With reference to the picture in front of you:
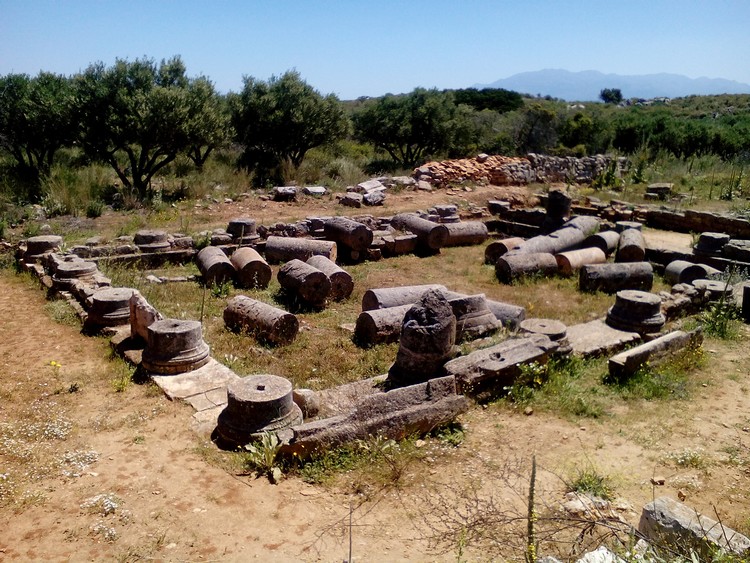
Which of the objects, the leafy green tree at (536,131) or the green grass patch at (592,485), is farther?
the leafy green tree at (536,131)

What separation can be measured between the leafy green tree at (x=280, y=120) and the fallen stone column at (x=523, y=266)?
11.7 metres

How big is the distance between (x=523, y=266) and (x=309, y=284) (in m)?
4.97

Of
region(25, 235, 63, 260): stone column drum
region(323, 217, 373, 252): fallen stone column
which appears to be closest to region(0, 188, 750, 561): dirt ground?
region(25, 235, 63, 260): stone column drum

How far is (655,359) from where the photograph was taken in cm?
747

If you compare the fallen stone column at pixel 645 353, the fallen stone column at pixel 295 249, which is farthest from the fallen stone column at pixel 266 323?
the fallen stone column at pixel 645 353

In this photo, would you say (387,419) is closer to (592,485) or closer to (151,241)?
(592,485)

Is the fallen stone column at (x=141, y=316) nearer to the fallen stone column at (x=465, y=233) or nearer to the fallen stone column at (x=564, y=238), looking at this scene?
the fallen stone column at (x=564, y=238)

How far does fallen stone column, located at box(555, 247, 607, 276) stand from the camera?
12688mm

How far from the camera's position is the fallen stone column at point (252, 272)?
11164 mm

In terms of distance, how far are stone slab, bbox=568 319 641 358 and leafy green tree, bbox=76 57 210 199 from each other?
43.5ft

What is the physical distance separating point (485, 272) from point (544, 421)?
Answer: 23.3 ft

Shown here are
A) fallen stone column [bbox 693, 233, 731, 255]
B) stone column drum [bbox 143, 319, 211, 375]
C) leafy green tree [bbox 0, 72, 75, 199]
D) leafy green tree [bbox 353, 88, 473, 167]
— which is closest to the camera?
stone column drum [bbox 143, 319, 211, 375]

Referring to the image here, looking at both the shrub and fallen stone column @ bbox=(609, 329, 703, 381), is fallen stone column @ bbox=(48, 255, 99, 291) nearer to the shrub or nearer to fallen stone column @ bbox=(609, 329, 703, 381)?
fallen stone column @ bbox=(609, 329, 703, 381)

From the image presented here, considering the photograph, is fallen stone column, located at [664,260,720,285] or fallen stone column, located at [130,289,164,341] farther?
fallen stone column, located at [664,260,720,285]
